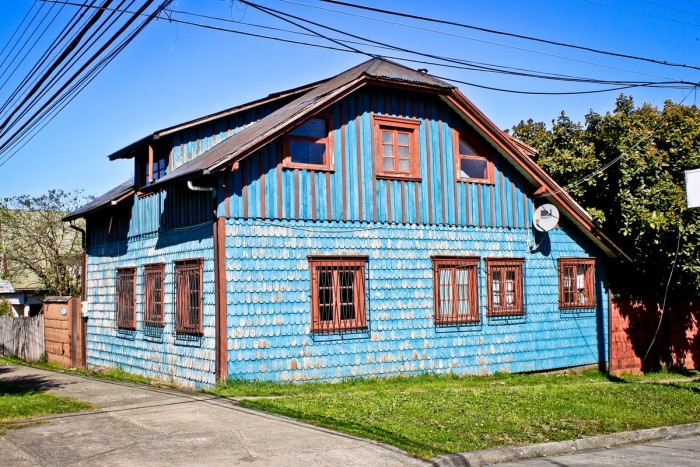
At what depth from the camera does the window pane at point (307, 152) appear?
15.5 metres

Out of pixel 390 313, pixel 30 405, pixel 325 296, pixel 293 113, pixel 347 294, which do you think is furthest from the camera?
pixel 390 313

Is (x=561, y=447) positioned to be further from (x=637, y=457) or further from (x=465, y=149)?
(x=465, y=149)

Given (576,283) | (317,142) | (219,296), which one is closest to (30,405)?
(219,296)

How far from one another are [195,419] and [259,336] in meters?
3.53

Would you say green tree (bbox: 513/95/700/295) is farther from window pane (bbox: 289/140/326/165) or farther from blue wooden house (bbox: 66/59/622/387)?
window pane (bbox: 289/140/326/165)

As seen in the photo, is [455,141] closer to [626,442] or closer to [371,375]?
[371,375]

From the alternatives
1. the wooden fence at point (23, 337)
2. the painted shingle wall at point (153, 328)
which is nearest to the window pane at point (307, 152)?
the painted shingle wall at point (153, 328)

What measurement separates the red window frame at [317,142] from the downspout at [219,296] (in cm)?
170

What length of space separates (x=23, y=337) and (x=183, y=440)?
17501 mm

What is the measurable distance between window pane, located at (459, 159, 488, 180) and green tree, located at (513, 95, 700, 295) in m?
3.35

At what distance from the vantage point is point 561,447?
32.9ft

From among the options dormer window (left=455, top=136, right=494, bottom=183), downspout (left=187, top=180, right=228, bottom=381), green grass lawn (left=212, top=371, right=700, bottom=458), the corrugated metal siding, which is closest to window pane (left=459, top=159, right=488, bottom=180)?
dormer window (left=455, top=136, right=494, bottom=183)

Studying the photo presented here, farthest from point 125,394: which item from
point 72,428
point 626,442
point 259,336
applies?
point 626,442

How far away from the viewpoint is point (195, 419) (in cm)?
1112
